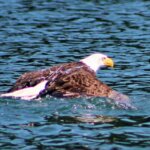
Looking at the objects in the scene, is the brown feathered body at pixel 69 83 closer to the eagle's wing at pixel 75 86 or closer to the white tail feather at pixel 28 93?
the eagle's wing at pixel 75 86

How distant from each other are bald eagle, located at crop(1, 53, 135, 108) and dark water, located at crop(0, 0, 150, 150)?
266 mm

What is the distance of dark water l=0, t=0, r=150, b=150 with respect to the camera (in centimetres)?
1230

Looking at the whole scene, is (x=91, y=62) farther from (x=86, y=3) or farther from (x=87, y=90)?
(x=86, y=3)

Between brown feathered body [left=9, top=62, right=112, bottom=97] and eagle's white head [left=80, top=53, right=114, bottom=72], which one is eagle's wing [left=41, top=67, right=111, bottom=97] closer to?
brown feathered body [left=9, top=62, right=112, bottom=97]

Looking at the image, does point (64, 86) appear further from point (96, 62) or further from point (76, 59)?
point (76, 59)

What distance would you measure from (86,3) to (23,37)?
9.82 m

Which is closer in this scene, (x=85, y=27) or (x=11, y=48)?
(x=11, y=48)

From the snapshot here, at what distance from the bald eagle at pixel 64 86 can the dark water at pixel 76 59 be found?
0.87 ft

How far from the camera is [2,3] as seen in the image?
3384 cm

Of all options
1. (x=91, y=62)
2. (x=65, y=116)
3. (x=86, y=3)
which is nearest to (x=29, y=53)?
(x=91, y=62)

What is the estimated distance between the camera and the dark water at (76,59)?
484 inches

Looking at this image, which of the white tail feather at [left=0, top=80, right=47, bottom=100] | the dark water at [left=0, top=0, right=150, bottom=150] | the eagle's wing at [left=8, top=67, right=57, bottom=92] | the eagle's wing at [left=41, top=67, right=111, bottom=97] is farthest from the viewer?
the eagle's wing at [left=8, top=67, right=57, bottom=92]

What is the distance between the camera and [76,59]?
20531mm

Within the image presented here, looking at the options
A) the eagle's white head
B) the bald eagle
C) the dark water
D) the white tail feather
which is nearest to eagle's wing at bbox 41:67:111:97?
the bald eagle
